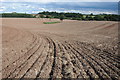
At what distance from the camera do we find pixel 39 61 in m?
7.62

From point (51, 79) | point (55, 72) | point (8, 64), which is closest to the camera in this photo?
point (51, 79)

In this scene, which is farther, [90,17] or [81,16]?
[81,16]

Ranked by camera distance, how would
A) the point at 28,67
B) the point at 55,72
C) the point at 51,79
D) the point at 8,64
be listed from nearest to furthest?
the point at 51,79 < the point at 55,72 < the point at 28,67 < the point at 8,64

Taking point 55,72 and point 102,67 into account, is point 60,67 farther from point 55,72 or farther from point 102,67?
point 102,67

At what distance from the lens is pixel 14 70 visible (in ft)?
21.3

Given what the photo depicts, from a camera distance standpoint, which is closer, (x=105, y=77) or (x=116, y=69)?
(x=105, y=77)

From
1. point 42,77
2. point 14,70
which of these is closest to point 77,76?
point 42,77

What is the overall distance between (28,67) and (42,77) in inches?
52.4

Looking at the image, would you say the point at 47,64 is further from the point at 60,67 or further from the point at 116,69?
the point at 116,69

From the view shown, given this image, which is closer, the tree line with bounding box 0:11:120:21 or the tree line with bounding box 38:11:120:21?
the tree line with bounding box 38:11:120:21

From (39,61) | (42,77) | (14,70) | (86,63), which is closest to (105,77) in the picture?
(86,63)

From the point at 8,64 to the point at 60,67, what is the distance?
9.35ft

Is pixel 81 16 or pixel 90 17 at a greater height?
pixel 81 16

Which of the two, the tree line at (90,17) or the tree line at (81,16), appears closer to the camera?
the tree line at (90,17)
